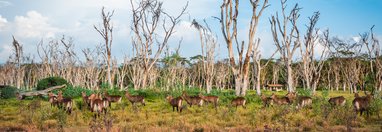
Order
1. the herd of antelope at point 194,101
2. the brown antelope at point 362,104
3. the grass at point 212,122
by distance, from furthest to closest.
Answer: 1. the herd of antelope at point 194,101
2. the brown antelope at point 362,104
3. the grass at point 212,122

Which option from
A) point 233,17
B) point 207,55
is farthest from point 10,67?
point 233,17

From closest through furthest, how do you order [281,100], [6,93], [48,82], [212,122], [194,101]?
[212,122] < [194,101] < [281,100] < [6,93] < [48,82]

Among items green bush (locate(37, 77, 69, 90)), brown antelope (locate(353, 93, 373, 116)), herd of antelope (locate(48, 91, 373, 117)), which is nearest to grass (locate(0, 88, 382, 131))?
brown antelope (locate(353, 93, 373, 116))

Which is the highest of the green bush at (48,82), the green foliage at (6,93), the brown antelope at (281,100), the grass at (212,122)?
the green bush at (48,82)

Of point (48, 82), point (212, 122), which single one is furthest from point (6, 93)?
point (212, 122)

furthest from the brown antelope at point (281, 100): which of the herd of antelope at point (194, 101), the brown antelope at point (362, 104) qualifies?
the brown antelope at point (362, 104)

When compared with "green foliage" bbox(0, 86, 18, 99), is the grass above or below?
below

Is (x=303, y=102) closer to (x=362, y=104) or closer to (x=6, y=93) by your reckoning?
(x=362, y=104)

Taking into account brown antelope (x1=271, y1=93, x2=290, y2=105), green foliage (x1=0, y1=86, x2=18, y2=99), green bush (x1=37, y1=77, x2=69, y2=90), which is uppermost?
green bush (x1=37, y1=77, x2=69, y2=90)

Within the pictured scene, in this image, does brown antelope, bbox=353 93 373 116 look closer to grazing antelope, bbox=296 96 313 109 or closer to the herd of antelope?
the herd of antelope

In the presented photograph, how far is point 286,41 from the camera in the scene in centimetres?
2680

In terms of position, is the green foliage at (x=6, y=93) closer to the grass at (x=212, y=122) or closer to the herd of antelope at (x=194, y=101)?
the herd of antelope at (x=194, y=101)

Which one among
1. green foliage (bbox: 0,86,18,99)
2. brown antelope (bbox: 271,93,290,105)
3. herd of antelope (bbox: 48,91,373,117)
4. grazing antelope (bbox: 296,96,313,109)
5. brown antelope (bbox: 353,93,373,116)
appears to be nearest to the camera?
brown antelope (bbox: 353,93,373,116)

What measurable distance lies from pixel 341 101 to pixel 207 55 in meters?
20.0
